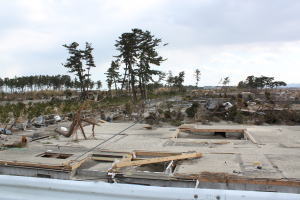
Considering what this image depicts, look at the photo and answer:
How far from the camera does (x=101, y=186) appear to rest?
1.39m

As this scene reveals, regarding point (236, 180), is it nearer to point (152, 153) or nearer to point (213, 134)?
point (152, 153)

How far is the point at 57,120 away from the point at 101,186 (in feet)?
41.0

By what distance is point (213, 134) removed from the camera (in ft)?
35.3

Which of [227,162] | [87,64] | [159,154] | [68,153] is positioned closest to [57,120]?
[68,153]

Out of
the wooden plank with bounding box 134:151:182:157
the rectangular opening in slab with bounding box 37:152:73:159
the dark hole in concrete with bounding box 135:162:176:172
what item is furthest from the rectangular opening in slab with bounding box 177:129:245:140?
the rectangular opening in slab with bounding box 37:152:73:159

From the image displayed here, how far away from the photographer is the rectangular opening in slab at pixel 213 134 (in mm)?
10263

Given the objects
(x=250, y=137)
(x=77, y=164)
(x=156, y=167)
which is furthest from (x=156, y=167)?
(x=250, y=137)

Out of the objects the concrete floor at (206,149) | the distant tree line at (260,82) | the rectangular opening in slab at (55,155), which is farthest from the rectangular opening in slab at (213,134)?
the distant tree line at (260,82)

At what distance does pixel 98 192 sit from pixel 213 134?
9848 millimetres

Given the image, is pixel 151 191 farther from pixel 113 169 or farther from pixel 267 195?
pixel 113 169

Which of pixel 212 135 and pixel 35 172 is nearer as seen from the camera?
pixel 35 172

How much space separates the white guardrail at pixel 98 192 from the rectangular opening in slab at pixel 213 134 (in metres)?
8.93

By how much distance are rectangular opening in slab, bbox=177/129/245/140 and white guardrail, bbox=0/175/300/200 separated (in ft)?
29.3

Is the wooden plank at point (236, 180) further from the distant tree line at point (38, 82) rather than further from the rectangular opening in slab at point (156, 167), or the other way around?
the distant tree line at point (38, 82)
